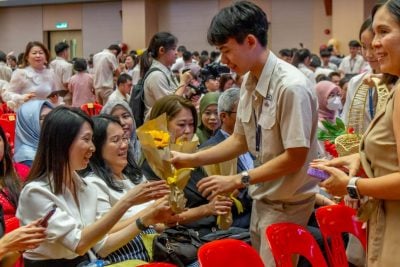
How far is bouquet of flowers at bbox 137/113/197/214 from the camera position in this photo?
244 cm

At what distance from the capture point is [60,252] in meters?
2.56

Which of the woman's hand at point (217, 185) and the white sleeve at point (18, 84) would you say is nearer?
the woman's hand at point (217, 185)

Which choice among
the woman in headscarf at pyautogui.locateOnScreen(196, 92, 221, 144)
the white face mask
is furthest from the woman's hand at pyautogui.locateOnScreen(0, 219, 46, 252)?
the white face mask

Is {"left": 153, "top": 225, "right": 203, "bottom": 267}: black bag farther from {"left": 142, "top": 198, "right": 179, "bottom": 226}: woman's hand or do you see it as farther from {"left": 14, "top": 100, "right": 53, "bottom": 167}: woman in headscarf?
{"left": 14, "top": 100, "right": 53, "bottom": 167}: woman in headscarf

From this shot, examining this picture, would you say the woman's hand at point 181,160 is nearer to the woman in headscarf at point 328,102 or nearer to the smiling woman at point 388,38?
the smiling woman at point 388,38

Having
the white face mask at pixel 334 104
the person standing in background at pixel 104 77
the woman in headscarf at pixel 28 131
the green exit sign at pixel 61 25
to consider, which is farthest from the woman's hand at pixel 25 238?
the green exit sign at pixel 61 25

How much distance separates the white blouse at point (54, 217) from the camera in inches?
96.9

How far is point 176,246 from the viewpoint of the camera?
3174 mm

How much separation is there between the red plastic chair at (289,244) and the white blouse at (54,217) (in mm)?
751

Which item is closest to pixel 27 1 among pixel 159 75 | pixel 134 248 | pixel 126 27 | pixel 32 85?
pixel 126 27

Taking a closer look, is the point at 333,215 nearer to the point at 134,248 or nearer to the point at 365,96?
the point at 365,96

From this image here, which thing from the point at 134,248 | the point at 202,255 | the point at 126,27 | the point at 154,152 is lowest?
the point at 134,248

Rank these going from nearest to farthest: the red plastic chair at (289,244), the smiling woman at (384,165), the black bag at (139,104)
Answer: the smiling woman at (384,165), the red plastic chair at (289,244), the black bag at (139,104)

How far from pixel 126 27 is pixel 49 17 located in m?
3.73
